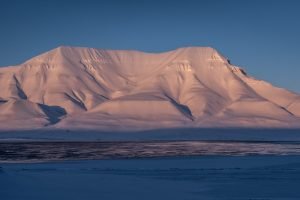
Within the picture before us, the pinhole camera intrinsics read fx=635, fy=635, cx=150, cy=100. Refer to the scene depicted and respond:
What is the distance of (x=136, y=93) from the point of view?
169250 mm

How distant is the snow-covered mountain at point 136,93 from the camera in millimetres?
144250

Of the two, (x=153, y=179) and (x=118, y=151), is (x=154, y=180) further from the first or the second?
(x=118, y=151)

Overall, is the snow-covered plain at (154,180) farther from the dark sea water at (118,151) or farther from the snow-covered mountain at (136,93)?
the snow-covered mountain at (136,93)

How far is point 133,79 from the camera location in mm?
185875

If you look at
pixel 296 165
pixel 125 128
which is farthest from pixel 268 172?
pixel 125 128

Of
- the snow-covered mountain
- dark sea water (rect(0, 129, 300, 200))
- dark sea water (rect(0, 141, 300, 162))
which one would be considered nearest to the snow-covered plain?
dark sea water (rect(0, 129, 300, 200))

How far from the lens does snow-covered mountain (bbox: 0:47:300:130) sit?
144 metres

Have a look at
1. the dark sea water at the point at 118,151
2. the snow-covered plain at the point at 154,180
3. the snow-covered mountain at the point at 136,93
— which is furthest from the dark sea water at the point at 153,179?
the snow-covered mountain at the point at 136,93

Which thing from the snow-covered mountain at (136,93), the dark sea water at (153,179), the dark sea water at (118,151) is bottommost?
the dark sea water at (153,179)

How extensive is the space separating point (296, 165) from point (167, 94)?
434 ft

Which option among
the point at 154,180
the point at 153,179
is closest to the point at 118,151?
the point at 153,179

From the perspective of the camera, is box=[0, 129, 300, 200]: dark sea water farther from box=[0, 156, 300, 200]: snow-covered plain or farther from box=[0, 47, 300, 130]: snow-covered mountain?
box=[0, 47, 300, 130]: snow-covered mountain

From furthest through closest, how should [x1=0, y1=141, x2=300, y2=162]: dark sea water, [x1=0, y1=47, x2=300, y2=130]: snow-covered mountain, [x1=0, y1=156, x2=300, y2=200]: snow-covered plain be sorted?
[x1=0, y1=47, x2=300, y2=130]: snow-covered mountain → [x1=0, y1=141, x2=300, y2=162]: dark sea water → [x1=0, y1=156, x2=300, y2=200]: snow-covered plain

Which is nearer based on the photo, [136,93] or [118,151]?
[118,151]
